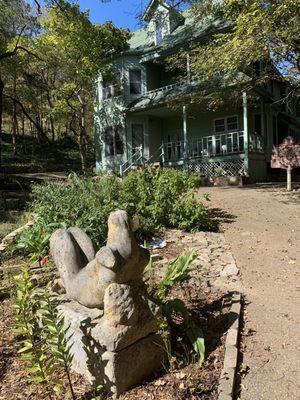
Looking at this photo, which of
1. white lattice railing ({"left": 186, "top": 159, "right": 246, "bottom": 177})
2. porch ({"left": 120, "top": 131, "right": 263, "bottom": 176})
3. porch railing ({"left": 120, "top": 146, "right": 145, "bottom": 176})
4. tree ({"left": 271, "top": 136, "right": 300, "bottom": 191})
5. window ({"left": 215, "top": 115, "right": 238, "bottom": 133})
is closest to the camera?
tree ({"left": 271, "top": 136, "right": 300, "bottom": 191})

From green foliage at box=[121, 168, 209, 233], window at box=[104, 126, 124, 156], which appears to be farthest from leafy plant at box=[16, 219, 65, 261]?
window at box=[104, 126, 124, 156]

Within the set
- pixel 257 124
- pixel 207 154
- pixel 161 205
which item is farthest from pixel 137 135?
pixel 161 205

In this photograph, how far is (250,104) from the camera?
19.3 meters

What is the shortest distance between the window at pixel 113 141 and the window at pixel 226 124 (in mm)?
6248

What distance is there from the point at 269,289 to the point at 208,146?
55.2ft

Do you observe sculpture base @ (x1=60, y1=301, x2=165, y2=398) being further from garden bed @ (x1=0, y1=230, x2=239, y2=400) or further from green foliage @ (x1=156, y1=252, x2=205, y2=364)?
green foliage @ (x1=156, y1=252, x2=205, y2=364)

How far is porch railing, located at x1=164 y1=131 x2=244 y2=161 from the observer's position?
20.1 meters

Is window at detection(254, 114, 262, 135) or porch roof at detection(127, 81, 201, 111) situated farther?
window at detection(254, 114, 262, 135)

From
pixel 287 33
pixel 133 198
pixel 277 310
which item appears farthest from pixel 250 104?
pixel 277 310

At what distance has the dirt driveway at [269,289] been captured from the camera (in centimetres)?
335

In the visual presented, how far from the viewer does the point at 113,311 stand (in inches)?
115

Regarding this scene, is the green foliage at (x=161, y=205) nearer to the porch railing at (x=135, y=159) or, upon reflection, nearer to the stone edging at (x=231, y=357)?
the stone edging at (x=231, y=357)

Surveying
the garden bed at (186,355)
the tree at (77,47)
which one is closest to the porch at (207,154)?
the tree at (77,47)

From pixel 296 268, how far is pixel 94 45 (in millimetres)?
19438
